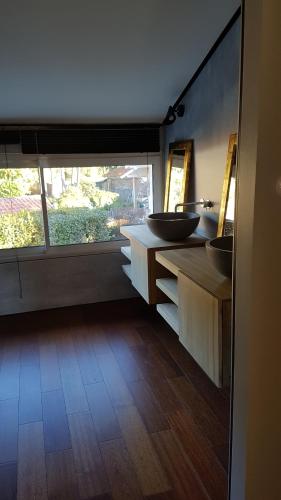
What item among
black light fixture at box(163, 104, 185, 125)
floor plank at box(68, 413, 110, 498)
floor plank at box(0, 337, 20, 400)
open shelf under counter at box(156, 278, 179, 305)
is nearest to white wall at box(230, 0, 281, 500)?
floor plank at box(68, 413, 110, 498)

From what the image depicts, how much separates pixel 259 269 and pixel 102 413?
164 centimetres

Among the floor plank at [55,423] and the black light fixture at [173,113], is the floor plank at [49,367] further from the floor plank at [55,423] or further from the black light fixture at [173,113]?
the black light fixture at [173,113]

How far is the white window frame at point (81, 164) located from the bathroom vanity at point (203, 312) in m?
→ 1.54

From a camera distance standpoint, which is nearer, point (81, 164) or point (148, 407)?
point (148, 407)

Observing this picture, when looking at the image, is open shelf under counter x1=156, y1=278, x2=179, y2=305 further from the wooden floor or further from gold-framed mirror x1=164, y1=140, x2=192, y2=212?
gold-framed mirror x1=164, y1=140, x2=192, y2=212

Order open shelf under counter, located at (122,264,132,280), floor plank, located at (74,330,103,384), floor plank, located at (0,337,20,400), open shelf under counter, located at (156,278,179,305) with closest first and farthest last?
1. open shelf under counter, located at (156,278,179,305)
2. floor plank, located at (0,337,20,400)
3. floor plank, located at (74,330,103,384)
4. open shelf under counter, located at (122,264,132,280)

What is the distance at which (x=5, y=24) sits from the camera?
2.07m

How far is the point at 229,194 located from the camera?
2449 millimetres

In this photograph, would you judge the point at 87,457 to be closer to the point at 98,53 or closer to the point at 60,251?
the point at 60,251

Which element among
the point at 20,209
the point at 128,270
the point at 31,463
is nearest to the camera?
the point at 31,463

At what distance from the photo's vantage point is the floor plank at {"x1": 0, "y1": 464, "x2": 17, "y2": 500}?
1674 mm

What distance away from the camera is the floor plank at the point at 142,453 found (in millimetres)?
1703

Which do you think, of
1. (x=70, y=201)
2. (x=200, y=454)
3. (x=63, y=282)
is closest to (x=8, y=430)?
(x=200, y=454)

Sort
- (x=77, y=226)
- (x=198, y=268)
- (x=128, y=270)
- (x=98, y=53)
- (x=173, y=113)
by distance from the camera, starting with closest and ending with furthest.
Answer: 1. (x=198, y=268)
2. (x=98, y=53)
3. (x=173, y=113)
4. (x=128, y=270)
5. (x=77, y=226)
